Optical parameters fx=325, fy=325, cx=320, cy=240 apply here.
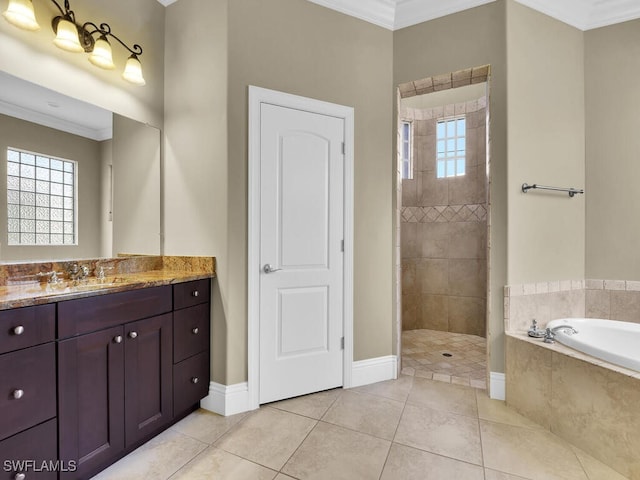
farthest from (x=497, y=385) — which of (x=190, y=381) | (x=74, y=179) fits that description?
(x=74, y=179)

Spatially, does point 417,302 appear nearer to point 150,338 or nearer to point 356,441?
point 356,441

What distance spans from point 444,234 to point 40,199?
146 inches

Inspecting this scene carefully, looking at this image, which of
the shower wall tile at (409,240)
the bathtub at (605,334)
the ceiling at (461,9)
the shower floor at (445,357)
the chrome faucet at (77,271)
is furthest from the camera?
the shower wall tile at (409,240)

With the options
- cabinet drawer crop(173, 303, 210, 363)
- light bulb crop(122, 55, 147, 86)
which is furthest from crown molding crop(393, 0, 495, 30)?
cabinet drawer crop(173, 303, 210, 363)

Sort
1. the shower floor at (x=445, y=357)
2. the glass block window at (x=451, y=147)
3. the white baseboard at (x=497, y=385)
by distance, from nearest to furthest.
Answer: the white baseboard at (x=497, y=385) → the shower floor at (x=445, y=357) → the glass block window at (x=451, y=147)

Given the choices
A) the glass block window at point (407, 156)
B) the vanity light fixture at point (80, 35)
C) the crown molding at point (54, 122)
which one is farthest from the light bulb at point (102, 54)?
the glass block window at point (407, 156)

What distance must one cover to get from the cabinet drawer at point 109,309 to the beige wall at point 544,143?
2.30 metres

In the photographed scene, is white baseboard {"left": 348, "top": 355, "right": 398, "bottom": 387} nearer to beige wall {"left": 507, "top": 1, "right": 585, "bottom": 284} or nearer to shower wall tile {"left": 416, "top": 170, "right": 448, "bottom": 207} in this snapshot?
beige wall {"left": 507, "top": 1, "right": 585, "bottom": 284}

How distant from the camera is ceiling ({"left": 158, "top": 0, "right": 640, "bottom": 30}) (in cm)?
242

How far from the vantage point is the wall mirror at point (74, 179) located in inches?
63.9

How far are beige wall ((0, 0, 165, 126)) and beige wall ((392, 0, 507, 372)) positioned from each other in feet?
6.76

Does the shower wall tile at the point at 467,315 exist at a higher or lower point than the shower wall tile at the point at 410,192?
lower

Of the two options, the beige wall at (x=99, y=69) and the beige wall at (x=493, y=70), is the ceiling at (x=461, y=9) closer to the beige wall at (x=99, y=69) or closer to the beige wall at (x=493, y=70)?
the beige wall at (x=493, y=70)

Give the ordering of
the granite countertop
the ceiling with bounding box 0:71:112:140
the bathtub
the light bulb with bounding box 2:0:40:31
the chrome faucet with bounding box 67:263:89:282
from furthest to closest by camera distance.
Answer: the bathtub → the chrome faucet with bounding box 67:263:89:282 → the ceiling with bounding box 0:71:112:140 → the light bulb with bounding box 2:0:40:31 → the granite countertop
